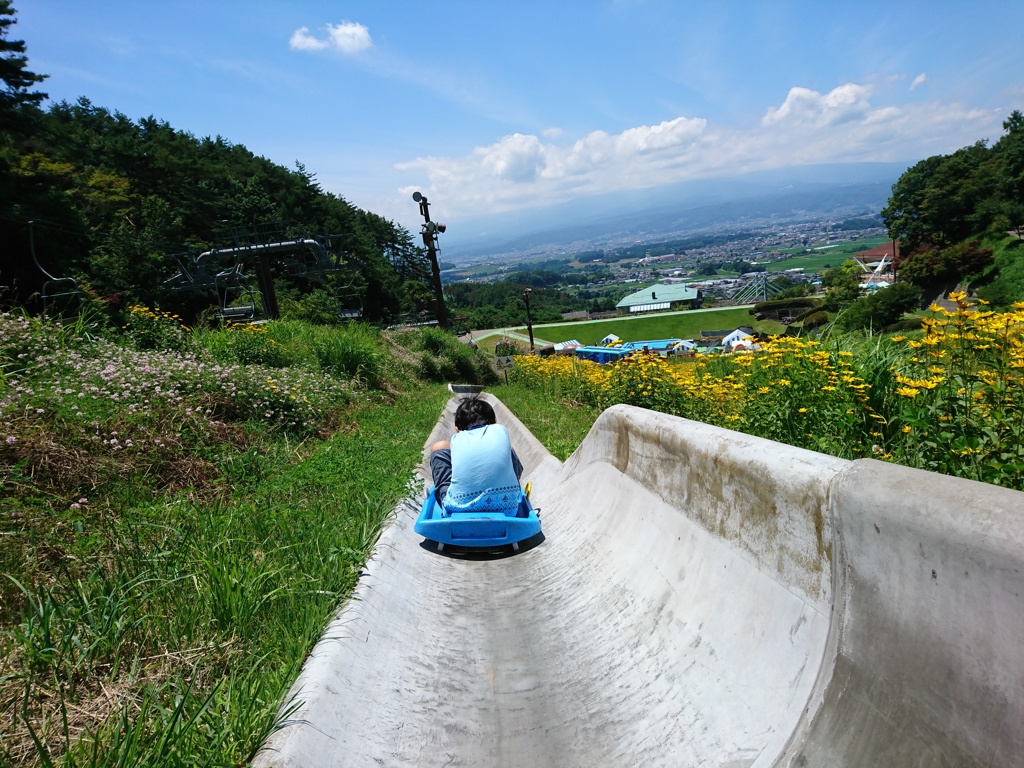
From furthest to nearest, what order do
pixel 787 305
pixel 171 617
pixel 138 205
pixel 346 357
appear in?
pixel 787 305 < pixel 138 205 < pixel 346 357 < pixel 171 617

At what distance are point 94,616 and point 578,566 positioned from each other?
3.00m

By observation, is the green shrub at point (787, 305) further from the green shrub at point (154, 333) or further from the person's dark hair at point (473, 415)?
the person's dark hair at point (473, 415)

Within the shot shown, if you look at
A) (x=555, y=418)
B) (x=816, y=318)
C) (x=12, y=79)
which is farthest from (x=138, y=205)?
(x=816, y=318)

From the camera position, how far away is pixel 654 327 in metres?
87.3

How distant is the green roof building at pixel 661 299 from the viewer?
130625 mm

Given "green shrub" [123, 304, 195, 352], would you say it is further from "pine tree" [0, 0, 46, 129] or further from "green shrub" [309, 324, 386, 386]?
"pine tree" [0, 0, 46, 129]

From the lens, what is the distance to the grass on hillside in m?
2.11

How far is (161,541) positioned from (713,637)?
311cm

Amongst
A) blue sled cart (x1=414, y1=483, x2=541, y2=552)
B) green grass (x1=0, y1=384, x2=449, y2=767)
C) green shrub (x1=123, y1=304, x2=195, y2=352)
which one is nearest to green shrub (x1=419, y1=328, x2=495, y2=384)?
green shrub (x1=123, y1=304, x2=195, y2=352)

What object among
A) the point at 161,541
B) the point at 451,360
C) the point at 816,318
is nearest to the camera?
the point at 161,541

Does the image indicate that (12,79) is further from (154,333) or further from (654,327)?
(654,327)

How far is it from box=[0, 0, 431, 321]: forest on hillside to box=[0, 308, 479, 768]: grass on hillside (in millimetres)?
10536

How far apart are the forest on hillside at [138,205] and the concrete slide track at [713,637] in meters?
14.8

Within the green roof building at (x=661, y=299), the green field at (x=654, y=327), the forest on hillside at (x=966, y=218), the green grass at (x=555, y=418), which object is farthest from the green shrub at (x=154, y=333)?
the green roof building at (x=661, y=299)
